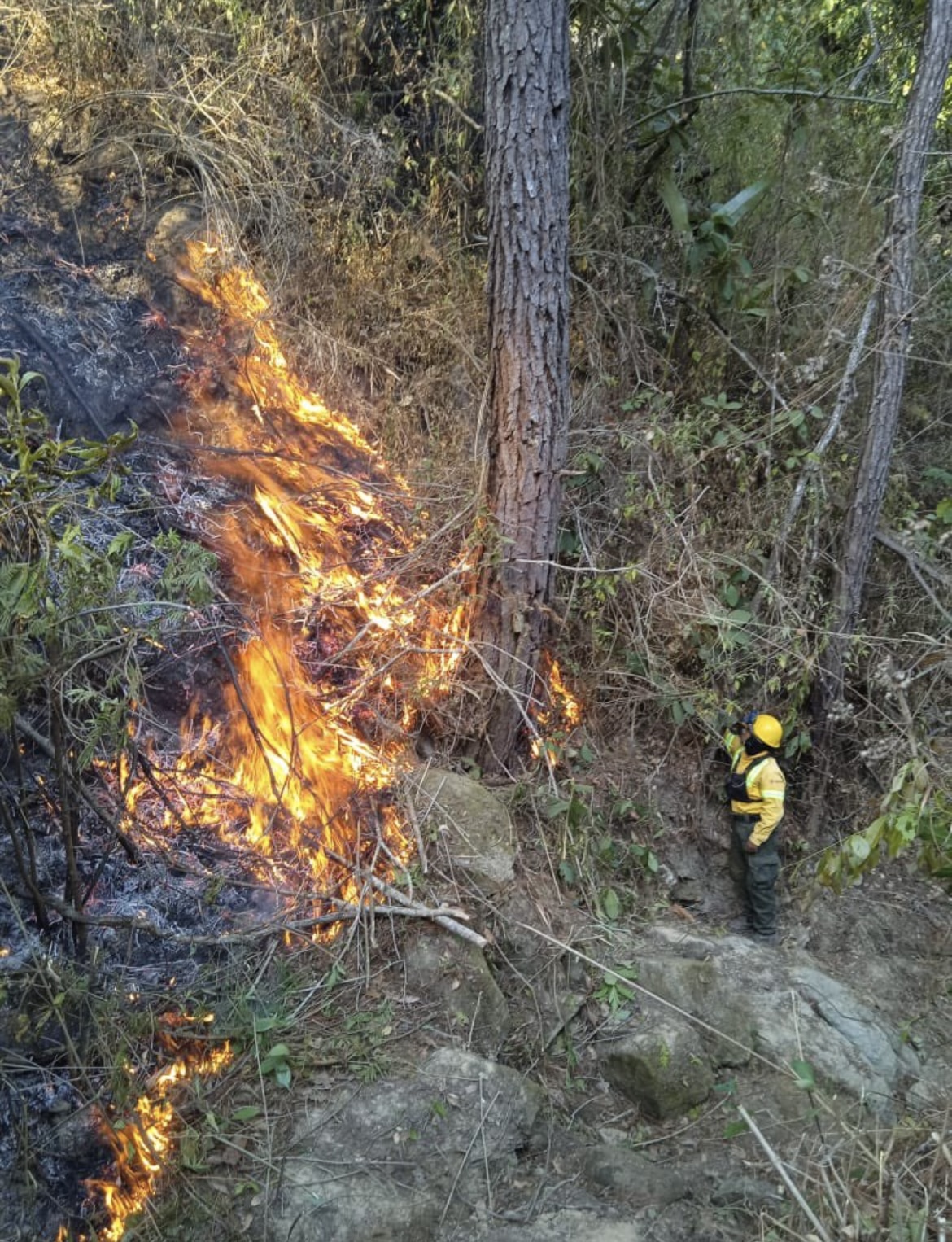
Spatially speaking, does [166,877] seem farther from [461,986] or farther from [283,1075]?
[461,986]

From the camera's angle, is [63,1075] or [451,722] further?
[451,722]

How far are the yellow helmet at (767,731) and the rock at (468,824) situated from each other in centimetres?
161

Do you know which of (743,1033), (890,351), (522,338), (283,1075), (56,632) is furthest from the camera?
(890,351)

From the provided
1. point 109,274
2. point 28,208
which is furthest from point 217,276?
point 28,208

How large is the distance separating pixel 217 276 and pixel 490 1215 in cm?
618

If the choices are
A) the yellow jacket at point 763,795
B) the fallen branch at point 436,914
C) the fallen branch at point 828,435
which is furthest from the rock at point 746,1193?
the fallen branch at point 828,435

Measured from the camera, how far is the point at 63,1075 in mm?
3619

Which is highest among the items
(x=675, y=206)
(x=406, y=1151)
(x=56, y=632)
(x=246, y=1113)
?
(x=675, y=206)

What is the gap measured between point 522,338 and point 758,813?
3.26 m

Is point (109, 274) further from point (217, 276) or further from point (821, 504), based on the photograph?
point (821, 504)

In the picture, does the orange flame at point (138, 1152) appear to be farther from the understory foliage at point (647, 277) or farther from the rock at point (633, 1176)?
the understory foliage at point (647, 277)

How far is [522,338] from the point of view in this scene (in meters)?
4.87

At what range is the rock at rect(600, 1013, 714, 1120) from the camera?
4.20 m

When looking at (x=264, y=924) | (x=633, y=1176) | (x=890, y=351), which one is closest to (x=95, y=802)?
(x=264, y=924)
